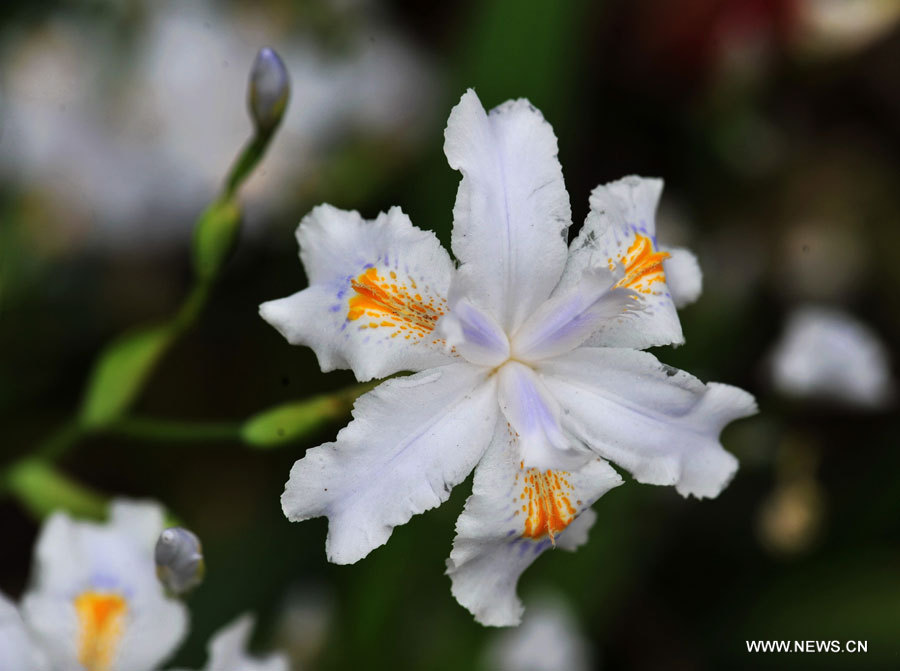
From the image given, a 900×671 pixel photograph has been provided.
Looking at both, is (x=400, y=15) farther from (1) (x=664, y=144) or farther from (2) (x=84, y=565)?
(2) (x=84, y=565)

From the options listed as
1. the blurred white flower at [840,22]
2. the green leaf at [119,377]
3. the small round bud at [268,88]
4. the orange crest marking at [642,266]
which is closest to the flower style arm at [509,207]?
the orange crest marking at [642,266]

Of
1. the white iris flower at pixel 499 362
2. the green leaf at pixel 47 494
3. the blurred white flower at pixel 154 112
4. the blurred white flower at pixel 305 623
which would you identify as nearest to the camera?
the white iris flower at pixel 499 362

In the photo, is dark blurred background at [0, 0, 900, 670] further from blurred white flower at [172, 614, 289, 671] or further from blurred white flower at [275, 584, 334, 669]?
blurred white flower at [172, 614, 289, 671]

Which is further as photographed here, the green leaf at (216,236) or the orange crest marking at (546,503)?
the green leaf at (216,236)

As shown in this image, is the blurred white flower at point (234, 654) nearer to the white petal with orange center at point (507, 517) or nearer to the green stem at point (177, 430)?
the green stem at point (177, 430)

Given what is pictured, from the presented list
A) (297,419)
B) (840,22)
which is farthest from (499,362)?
(840,22)

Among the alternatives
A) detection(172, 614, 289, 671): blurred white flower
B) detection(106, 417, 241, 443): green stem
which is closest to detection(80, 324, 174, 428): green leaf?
detection(106, 417, 241, 443): green stem
